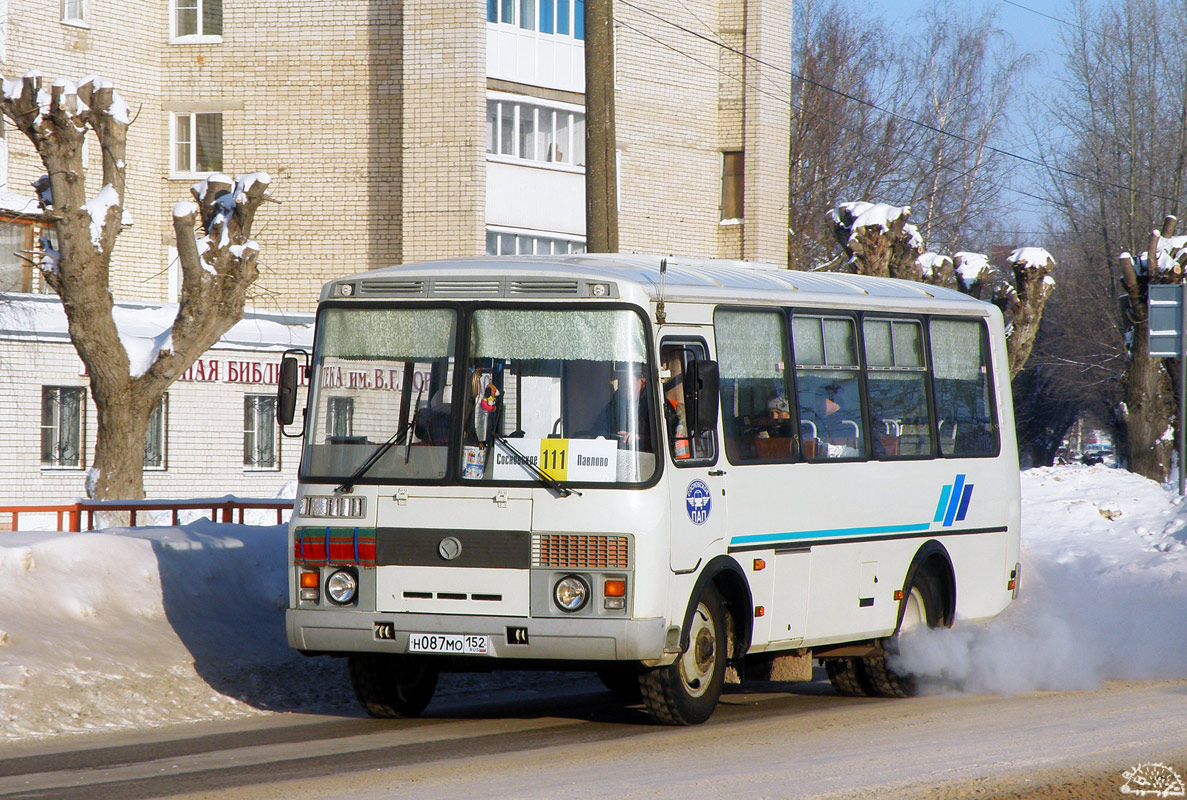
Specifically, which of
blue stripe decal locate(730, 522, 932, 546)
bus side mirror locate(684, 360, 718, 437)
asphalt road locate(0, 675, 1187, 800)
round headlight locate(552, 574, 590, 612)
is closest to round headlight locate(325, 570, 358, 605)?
asphalt road locate(0, 675, 1187, 800)

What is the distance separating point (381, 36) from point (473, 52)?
258 cm

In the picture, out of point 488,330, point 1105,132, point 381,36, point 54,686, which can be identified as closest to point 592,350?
point 488,330

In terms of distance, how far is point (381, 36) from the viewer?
34594mm

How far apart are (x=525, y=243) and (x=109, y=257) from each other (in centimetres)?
1780

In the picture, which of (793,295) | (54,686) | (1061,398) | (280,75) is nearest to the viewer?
(54,686)

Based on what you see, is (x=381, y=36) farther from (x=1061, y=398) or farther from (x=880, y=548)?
(x=1061, y=398)

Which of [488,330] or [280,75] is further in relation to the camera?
[280,75]

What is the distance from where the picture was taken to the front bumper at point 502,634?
8930mm

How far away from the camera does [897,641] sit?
11.5m

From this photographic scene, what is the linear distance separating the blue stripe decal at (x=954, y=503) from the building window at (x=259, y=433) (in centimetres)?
2202

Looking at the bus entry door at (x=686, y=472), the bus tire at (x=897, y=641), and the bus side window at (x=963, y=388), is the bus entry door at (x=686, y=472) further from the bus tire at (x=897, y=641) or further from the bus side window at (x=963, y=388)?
the bus side window at (x=963, y=388)

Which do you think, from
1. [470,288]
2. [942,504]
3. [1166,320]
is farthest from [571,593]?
[1166,320]

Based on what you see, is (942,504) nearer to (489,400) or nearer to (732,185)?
(489,400)

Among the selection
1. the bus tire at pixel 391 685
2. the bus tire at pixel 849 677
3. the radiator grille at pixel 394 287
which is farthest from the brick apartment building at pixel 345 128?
the radiator grille at pixel 394 287
